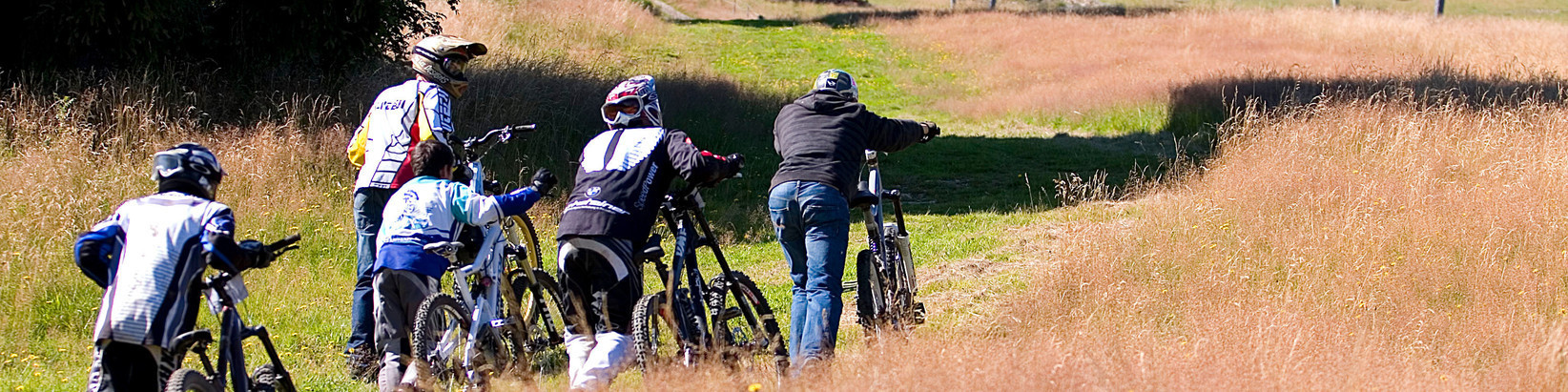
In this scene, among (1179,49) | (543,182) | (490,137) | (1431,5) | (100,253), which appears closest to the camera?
(100,253)

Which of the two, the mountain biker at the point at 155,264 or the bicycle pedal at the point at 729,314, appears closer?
the mountain biker at the point at 155,264

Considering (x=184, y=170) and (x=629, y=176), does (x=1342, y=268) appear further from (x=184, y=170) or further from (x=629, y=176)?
(x=184, y=170)

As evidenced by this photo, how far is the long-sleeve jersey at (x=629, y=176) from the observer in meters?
5.36

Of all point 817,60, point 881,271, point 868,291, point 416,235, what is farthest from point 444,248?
point 817,60

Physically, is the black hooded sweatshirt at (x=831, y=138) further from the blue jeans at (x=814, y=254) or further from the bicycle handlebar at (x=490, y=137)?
the bicycle handlebar at (x=490, y=137)

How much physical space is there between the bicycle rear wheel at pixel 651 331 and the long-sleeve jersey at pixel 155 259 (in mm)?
1451

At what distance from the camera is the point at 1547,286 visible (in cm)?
695

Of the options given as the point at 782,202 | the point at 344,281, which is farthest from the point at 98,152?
the point at 782,202

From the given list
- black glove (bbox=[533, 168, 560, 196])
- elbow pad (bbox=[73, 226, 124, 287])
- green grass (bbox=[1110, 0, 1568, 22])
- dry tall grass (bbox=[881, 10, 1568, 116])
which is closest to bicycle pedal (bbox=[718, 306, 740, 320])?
black glove (bbox=[533, 168, 560, 196])

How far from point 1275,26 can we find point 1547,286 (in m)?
24.7

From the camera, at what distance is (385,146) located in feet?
20.2

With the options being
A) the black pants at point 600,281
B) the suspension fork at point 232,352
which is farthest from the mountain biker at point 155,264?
the black pants at point 600,281

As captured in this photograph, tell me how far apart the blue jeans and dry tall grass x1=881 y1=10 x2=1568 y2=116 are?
13519 millimetres

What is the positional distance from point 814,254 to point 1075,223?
439 centimetres
